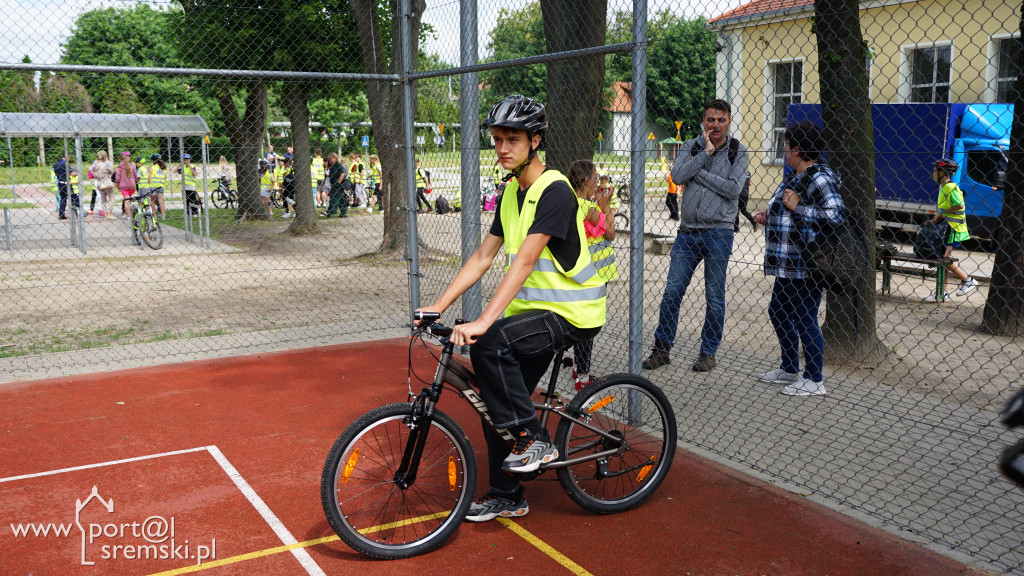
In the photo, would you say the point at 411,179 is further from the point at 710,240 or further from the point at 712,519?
the point at 712,519

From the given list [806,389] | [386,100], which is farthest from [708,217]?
[386,100]

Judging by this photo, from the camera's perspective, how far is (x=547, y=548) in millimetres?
4133

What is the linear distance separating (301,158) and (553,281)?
56.6 ft

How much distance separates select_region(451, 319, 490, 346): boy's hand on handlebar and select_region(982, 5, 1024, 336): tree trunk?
6058mm

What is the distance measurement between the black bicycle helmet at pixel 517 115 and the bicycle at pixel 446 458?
947 millimetres

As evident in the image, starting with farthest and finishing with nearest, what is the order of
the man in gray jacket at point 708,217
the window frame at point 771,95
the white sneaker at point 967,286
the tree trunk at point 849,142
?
the white sneaker at point 967,286 < the tree trunk at point 849,142 < the man in gray jacket at point 708,217 < the window frame at point 771,95

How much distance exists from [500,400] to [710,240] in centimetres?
347

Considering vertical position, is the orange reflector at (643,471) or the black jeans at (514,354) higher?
the black jeans at (514,354)

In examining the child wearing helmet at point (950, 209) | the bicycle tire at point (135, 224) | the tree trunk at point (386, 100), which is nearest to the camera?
the child wearing helmet at point (950, 209)

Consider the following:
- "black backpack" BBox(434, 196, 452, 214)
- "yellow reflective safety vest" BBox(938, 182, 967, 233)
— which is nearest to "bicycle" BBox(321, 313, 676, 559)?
"black backpack" BBox(434, 196, 452, 214)

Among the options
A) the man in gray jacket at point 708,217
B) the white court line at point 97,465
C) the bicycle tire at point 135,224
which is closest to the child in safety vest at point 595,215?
the man in gray jacket at point 708,217

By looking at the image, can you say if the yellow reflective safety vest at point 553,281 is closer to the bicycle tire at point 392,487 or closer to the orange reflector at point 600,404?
the orange reflector at point 600,404

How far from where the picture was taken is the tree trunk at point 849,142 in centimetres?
711

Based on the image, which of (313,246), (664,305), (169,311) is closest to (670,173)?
(664,305)
